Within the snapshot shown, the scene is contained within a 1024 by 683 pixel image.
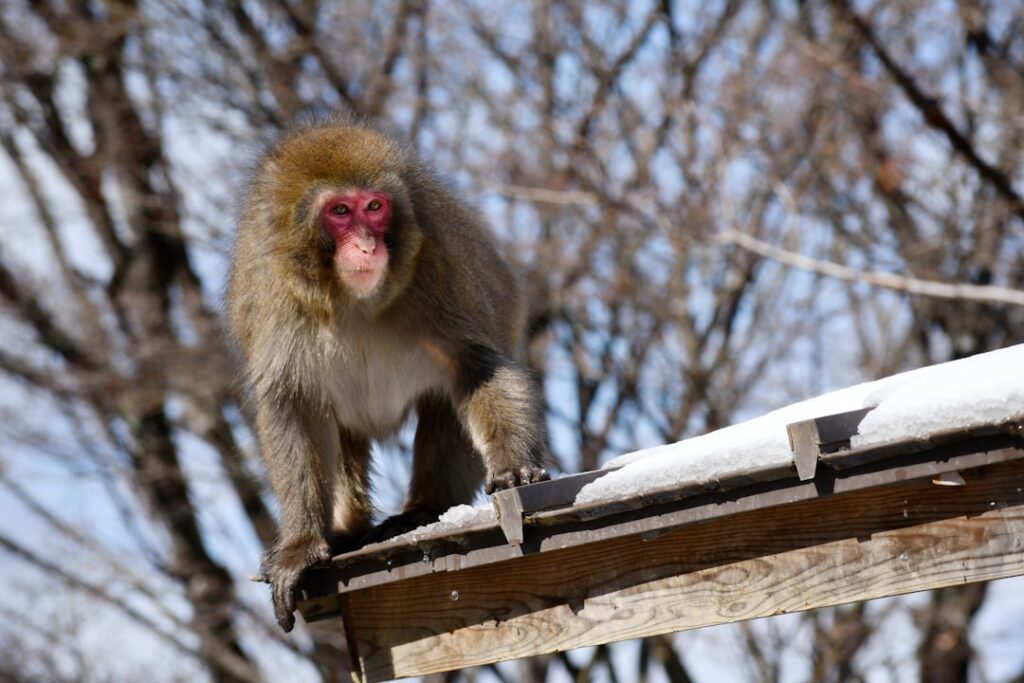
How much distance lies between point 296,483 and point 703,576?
1.51 m

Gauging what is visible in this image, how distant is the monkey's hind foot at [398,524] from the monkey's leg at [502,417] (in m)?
0.33

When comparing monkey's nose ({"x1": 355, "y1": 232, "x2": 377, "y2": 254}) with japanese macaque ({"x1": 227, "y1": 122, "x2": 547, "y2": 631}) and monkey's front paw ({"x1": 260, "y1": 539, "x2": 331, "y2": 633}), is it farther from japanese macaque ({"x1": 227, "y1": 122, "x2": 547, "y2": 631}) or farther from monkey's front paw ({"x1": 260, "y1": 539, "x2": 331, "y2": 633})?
monkey's front paw ({"x1": 260, "y1": 539, "x2": 331, "y2": 633})

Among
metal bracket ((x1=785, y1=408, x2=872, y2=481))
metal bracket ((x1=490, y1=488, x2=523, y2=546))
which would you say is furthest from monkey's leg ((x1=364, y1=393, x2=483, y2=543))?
metal bracket ((x1=785, y1=408, x2=872, y2=481))

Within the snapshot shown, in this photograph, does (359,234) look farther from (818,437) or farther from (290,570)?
(818,437)

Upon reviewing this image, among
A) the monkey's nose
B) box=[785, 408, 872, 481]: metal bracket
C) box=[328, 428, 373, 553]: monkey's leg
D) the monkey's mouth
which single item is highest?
the monkey's nose

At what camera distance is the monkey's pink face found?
167 inches

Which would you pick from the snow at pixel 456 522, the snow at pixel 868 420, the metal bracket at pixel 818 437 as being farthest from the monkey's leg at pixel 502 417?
the metal bracket at pixel 818 437

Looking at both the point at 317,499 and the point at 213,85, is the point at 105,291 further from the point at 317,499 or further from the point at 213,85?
the point at 317,499

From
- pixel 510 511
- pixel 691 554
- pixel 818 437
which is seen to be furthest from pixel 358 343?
pixel 818 437

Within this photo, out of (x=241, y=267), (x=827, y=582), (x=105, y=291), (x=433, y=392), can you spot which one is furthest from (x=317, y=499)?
(x=105, y=291)

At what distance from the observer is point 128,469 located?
11500 millimetres

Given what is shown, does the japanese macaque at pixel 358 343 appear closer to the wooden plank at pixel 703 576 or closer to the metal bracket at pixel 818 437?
the wooden plank at pixel 703 576

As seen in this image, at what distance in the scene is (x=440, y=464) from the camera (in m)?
4.68

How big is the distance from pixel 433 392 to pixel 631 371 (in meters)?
5.44
